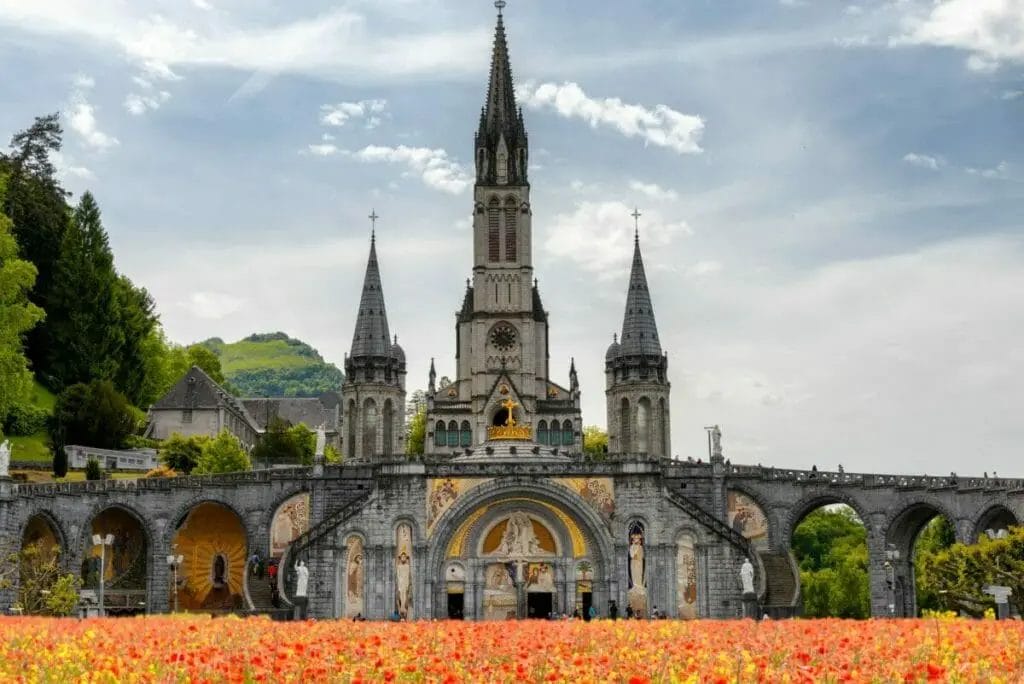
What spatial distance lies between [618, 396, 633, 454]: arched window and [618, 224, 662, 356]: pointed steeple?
12.8 ft

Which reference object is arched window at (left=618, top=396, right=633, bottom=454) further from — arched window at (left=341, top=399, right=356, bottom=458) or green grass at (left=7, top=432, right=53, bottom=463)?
green grass at (left=7, top=432, right=53, bottom=463)

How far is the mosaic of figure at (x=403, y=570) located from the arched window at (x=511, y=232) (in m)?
44.9

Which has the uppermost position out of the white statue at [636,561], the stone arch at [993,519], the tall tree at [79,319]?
the tall tree at [79,319]

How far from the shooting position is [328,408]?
148 meters

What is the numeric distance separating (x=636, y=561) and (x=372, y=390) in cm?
3978

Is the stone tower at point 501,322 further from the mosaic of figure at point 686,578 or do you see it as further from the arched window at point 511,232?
the mosaic of figure at point 686,578

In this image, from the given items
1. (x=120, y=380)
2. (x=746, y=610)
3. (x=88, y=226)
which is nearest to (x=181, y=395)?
(x=120, y=380)

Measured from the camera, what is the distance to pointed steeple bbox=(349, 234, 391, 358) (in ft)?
310

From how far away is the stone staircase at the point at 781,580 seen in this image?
5906 centimetres

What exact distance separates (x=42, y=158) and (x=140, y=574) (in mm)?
41186

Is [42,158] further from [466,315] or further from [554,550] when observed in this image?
[554,550]

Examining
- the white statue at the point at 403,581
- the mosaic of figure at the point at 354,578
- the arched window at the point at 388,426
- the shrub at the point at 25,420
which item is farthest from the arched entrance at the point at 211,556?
the arched window at the point at 388,426

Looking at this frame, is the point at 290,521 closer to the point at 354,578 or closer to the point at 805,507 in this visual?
the point at 354,578

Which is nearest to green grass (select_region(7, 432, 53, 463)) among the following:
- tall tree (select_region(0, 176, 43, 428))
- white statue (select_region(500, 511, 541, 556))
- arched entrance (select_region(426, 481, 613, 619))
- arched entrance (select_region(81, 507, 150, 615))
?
arched entrance (select_region(81, 507, 150, 615))
